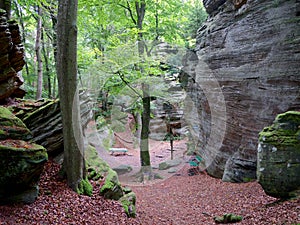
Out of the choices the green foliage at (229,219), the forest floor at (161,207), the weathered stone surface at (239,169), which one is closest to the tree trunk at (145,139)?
the forest floor at (161,207)

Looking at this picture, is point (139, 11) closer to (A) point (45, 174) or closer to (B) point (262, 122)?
(B) point (262, 122)

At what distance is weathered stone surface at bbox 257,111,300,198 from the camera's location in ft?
16.0

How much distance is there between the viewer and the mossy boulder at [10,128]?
15.9ft

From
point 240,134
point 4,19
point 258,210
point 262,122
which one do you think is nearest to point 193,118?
point 240,134

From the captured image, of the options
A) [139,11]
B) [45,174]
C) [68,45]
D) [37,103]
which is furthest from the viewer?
[139,11]

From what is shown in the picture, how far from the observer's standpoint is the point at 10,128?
16.4 feet

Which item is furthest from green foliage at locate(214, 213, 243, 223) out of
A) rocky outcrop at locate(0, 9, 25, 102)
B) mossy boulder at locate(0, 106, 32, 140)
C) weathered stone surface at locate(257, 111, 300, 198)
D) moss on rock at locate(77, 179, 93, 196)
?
rocky outcrop at locate(0, 9, 25, 102)

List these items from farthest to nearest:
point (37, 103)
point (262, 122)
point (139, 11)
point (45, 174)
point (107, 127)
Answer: point (107, 127) → point (139, 11) → point (262, 122) → point (37, 103) → point (45, 174)

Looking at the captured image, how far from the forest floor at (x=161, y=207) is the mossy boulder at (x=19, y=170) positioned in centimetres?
22

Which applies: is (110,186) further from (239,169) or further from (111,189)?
(239,169)

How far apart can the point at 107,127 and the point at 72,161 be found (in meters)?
12.4

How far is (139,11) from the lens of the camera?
38.4ft

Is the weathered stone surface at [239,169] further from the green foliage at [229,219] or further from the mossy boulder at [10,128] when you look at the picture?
the mossy boulder at [10,128]

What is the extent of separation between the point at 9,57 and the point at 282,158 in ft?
26.2
